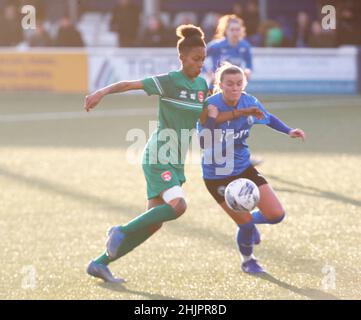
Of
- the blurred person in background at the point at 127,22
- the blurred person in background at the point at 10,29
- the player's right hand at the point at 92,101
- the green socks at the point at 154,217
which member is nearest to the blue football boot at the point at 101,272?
the green socks at the point at 154,217

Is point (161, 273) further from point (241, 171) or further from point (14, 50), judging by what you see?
point (14, 50)

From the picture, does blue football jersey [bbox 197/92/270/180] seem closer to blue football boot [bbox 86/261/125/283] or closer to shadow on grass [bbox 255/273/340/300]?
shadow on grass [bbox 255/273/340/300]

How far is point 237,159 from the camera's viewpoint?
7641 mm

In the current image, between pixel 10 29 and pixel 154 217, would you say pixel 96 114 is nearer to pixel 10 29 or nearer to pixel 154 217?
pixel 10 29

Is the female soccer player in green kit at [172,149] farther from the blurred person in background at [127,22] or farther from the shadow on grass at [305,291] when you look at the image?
the blurred person in background at [127,22]

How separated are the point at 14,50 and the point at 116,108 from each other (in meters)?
4.37

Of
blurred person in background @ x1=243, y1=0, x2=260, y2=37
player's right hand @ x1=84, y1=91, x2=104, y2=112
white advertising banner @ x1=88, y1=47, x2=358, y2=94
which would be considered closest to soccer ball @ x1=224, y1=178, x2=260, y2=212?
player's right hand @ x1=84, y1=91, x2=104, y2=112

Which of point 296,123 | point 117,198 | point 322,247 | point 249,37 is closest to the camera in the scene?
point 322,247

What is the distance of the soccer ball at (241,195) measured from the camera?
280 inches

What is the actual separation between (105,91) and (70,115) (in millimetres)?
13500

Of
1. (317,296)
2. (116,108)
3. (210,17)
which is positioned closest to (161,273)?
(317,296)

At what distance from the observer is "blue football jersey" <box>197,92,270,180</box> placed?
24.7 ft

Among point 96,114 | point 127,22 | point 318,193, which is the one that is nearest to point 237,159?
point 318,193

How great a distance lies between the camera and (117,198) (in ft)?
36.1
